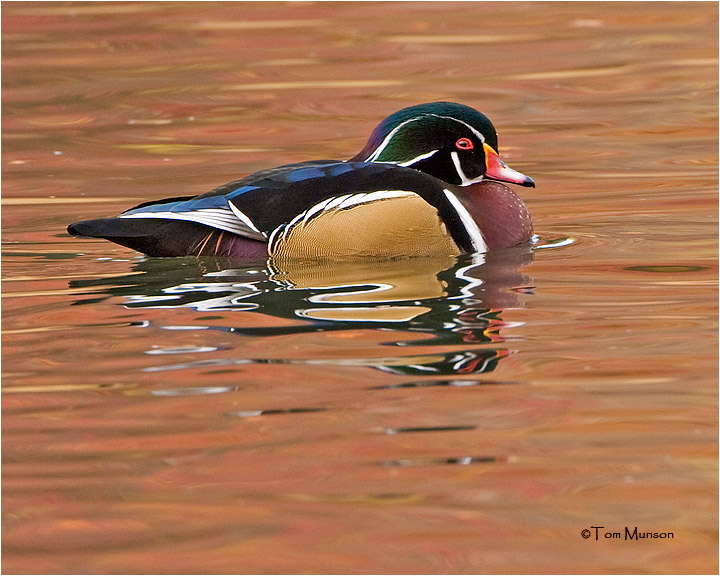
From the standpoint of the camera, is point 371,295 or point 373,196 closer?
point 371,295

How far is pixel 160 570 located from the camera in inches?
152

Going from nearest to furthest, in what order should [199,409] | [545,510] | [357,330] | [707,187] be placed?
1. [545,510]
2. [199,409]
3. [357,330]
4. [707,187]

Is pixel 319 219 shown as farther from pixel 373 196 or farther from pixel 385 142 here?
pixel 385 142

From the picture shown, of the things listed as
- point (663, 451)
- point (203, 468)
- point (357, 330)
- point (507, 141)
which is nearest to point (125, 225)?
point (357, 330)

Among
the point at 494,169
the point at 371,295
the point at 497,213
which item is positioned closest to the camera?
the point at 371,295

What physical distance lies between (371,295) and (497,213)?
138 centimetres

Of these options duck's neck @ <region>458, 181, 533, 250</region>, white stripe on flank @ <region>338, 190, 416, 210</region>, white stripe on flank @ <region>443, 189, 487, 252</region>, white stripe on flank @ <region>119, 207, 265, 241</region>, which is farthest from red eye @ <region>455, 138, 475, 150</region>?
white stripe on flank @ <region>119, 207, 265, 241</region>

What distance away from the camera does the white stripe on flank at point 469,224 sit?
24.3 ft

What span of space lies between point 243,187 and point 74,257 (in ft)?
3.74

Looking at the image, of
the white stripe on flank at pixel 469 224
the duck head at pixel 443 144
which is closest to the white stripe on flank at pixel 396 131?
the duck head at pixel 443 144

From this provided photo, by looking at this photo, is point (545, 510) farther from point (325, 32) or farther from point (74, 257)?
point (325, 32)

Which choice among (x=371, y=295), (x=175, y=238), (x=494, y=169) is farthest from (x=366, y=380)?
(x=494, y=169)

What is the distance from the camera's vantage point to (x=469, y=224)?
7422mm

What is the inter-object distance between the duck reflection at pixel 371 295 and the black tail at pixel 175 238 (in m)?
0.07
